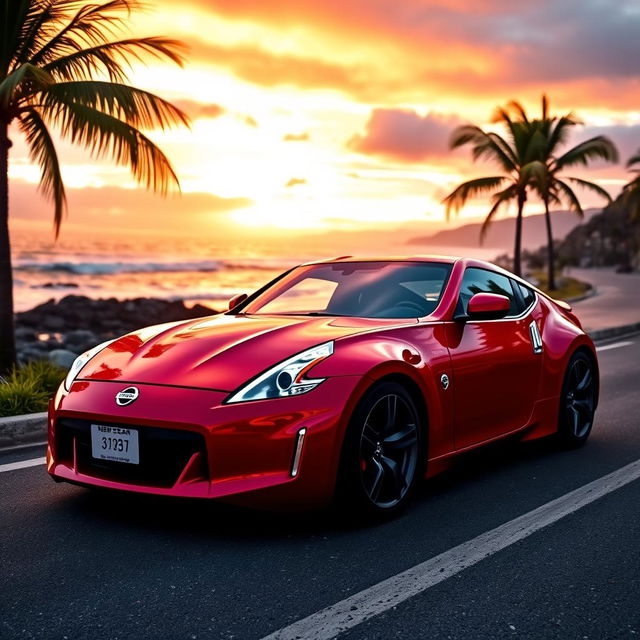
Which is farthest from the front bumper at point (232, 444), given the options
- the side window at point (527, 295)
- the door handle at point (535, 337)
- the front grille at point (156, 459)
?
the side window at point (527, 295)

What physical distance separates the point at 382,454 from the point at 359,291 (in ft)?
4.33

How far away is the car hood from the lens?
4215 mm

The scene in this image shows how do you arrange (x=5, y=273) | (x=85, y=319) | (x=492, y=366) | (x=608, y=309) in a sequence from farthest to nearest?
1. (x=85, y=319)
2. (x=608, y=309)
3. (x=5, y=273)
4. (x=492, y=366)

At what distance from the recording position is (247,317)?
5.34m

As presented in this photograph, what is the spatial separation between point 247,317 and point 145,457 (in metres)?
1.51

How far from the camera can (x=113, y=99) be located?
31.0 ft

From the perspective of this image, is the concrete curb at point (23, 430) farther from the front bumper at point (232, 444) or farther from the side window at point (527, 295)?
the side window at point (527, 295)

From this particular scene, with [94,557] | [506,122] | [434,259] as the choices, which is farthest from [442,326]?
[506,122]

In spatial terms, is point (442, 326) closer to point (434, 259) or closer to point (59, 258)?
point (434, 259)

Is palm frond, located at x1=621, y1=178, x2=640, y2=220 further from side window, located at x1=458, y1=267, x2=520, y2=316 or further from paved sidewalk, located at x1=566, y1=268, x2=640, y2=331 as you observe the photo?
side window, located at x1=458, y1=267, x2=520, y2=316

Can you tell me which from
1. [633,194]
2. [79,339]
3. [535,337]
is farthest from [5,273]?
[633,194]

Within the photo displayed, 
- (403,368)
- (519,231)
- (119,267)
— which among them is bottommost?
(119,267)

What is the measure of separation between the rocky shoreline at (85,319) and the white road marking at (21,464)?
1373 cm

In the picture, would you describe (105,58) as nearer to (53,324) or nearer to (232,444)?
(232,444)
